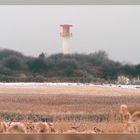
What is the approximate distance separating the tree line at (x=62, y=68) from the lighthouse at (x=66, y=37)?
0.05 meters

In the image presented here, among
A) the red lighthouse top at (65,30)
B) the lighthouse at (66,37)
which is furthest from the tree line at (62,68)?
Result: the red lighthouse top at (65,30)

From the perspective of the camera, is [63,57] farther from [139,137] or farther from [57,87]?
[139,137]

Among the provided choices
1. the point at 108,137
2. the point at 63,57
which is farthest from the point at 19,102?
the point at 108,137

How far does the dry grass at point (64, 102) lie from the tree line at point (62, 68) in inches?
4.3

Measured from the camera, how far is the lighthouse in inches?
93.2

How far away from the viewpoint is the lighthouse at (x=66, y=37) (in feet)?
7.77

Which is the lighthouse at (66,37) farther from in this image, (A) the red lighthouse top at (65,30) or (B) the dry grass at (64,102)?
(B) the dry grass at (64,102)

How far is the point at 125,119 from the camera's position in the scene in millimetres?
1979

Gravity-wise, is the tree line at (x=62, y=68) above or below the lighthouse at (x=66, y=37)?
below

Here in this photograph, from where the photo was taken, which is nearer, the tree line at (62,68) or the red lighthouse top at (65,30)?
the tree line at (62,68)

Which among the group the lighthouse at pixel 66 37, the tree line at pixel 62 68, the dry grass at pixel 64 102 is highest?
the lighthouse at pixel 66 37

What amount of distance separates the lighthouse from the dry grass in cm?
30

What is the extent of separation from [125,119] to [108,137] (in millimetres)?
1624

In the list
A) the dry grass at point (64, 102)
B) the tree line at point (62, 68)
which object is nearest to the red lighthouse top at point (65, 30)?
the tree line at point (62, 68)
